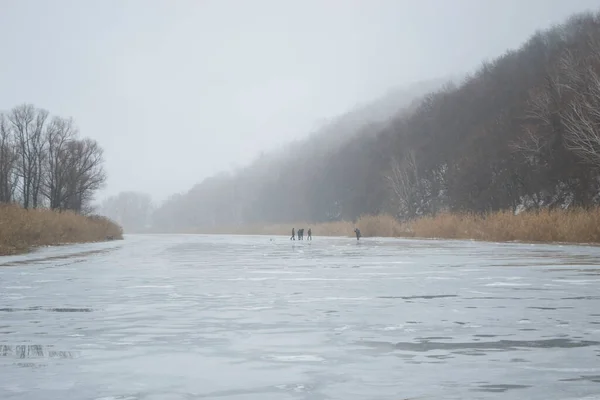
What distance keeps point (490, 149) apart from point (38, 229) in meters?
48.2

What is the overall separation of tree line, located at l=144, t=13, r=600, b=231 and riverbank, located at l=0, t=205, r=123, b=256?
31.0 meters

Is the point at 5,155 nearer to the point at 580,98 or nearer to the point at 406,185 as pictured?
the point at 406,185

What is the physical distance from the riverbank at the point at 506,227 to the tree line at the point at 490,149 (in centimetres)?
696

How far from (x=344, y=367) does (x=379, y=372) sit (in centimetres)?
33

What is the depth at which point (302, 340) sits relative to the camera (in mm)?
7422

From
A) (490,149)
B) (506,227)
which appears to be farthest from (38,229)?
(490,149)

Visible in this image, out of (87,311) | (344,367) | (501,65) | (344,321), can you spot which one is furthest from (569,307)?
(501,65)

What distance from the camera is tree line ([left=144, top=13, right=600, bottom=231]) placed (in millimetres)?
58375

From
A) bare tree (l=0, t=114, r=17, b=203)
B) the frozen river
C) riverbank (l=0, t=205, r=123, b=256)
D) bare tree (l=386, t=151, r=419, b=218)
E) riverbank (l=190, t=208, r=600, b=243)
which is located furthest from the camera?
bare tree (l=386, t=151, r=419, b=218)

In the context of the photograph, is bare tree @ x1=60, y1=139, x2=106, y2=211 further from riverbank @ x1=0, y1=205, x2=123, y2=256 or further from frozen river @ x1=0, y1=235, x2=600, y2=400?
frozen river @ x1=0, y1=235, x2=600, y2=400

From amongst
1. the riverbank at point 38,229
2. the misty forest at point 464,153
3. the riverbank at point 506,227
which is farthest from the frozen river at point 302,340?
the misty forest at point 464,153

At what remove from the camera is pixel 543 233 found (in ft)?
127

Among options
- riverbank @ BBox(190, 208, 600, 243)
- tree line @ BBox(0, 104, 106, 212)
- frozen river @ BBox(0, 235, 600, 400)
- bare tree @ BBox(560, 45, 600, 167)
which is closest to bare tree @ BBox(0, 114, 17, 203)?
tree line @ BBox(0, 104, 106, 212)

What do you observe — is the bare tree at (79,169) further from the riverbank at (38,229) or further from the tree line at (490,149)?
the tree line at (490,149)
